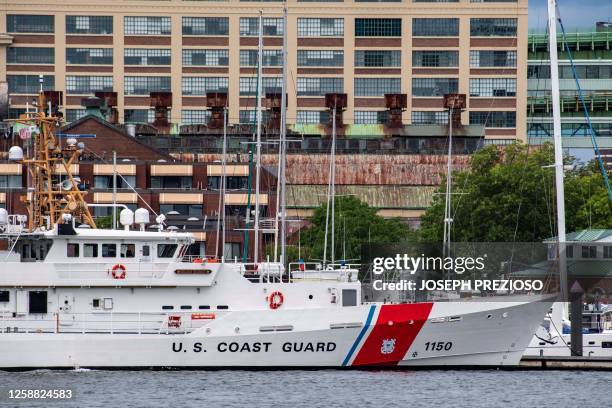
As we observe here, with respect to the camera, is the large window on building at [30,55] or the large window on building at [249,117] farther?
the large window on building at [30,55]

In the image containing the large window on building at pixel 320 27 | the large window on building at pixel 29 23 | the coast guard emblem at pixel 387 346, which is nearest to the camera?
the coast guard emblem at pixel 387 346

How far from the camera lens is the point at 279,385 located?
55688 millimetres

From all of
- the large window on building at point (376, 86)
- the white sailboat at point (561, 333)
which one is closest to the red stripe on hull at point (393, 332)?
the white sailboat at point (561, 333)

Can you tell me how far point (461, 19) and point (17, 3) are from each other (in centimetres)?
4116

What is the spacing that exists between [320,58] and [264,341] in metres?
86.3

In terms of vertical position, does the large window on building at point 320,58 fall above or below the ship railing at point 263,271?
above

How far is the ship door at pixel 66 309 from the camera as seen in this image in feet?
194

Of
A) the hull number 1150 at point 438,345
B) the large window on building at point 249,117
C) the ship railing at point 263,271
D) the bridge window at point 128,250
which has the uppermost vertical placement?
the large window on building at point 249,117

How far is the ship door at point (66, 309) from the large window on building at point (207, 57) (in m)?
85.7

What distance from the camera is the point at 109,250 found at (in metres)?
59.1

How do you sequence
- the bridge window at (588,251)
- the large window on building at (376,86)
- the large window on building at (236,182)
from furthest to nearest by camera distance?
the large window on building at (376,86) < the large window on building at (236,182) < the bridge window at (588,251)

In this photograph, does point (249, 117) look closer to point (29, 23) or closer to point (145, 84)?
point (145, 84)

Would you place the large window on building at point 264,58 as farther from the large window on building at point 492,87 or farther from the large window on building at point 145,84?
the large window on building at point 492,87

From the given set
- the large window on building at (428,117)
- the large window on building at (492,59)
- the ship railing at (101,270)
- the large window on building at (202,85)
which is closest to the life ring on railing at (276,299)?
the ship railing at (101,270)
